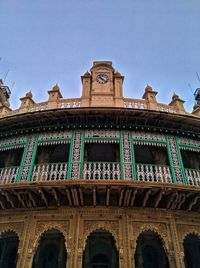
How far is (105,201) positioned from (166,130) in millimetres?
4495

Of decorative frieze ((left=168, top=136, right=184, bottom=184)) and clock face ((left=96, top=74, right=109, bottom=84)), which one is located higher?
clock face ((left=96, top=74, right=109, bottom=84))

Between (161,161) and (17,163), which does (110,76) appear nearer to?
(161,161)

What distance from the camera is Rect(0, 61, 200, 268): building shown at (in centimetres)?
852

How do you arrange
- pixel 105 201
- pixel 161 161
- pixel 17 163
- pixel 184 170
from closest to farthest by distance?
pixel 105 201 < pixel 184 170 < pixel 161 161 < pixel 17 163

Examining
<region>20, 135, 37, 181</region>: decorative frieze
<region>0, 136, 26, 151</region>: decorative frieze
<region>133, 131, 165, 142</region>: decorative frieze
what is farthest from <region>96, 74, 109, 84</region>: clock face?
<region>0, 136, 26, 151</region>: decorative frieze

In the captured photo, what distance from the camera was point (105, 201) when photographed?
914 cm

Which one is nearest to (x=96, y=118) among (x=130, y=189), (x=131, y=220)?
(x=130, y=189)

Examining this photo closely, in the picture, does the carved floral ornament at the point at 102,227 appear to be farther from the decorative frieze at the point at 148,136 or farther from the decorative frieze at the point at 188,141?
the decorative frieze at the point at 188,141

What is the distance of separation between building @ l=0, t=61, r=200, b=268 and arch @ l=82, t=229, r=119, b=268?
0.04 metres

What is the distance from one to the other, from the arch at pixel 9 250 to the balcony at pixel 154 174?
5.97 metres

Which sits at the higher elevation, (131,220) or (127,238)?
(131,220)

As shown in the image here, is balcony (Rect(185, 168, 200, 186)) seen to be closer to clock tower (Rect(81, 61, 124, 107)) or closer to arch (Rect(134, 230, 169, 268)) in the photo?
arch (Rect(134, 230, 169, 268))

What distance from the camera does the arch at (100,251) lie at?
9.40 meters

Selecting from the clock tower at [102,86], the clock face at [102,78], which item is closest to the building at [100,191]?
the clock tower at [102,86]
